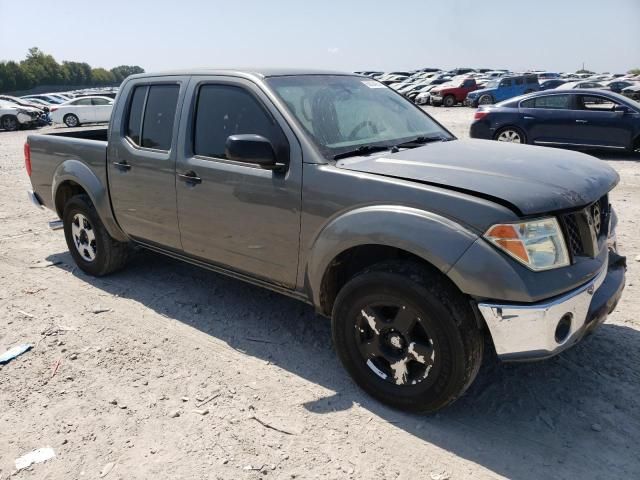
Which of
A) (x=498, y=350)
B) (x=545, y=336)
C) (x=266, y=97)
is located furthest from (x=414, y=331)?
(x=266, y=97)

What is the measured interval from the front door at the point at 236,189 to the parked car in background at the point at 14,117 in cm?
2513

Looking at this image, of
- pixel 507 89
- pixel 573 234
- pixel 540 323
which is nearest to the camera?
pixel 540 323

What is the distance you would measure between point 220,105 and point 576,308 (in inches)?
101

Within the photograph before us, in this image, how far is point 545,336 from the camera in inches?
99.3

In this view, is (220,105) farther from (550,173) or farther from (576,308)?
(576,308)

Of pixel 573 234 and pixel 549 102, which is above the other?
pixel 573 234

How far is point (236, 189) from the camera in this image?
351 cm

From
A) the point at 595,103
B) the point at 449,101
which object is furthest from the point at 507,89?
the point at 595,103

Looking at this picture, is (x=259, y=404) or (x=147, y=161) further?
(x=147, y=161)

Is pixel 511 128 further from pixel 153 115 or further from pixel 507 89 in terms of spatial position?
pixel 507 89

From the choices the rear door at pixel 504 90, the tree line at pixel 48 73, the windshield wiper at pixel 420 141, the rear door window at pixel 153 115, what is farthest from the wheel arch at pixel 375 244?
the tree line at pixel 48 73

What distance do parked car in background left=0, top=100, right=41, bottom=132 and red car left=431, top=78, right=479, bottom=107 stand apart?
808 inches

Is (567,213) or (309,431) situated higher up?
(567,213)

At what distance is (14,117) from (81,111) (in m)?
3.01
